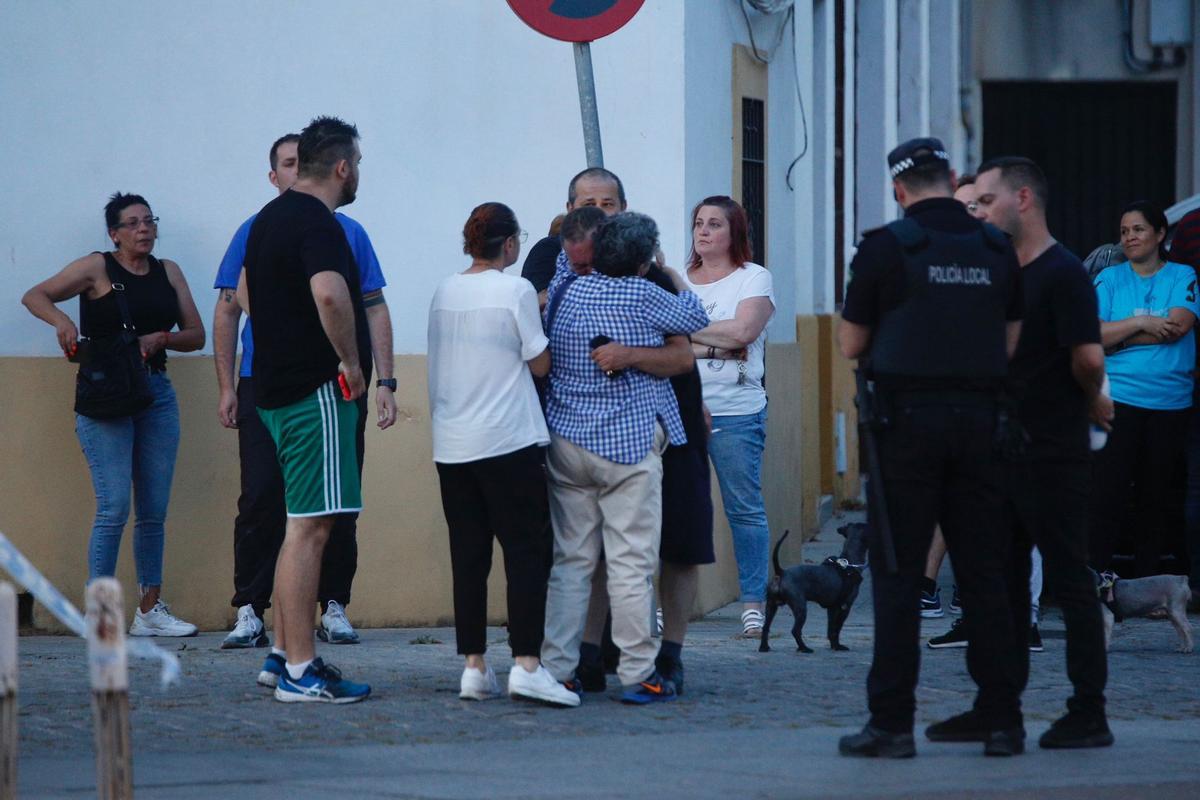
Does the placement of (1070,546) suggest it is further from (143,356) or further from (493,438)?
(143,356)

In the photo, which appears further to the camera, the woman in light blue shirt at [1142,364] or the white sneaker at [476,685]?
the woman in light blue shirt at [1142,364]

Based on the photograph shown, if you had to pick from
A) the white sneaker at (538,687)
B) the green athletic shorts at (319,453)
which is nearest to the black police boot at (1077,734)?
the white sneaker at (538,687)

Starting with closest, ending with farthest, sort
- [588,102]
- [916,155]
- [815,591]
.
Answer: [916,155]
[588,102]
[815,591]

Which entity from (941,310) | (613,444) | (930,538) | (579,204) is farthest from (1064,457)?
(579,204)

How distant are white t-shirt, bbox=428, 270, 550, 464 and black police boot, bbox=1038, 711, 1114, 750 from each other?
1.99 metres

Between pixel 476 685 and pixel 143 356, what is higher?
pixel 143 356

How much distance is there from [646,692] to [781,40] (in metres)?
5.68

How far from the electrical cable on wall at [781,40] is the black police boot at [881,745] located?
5.69m

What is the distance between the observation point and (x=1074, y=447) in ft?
20.3

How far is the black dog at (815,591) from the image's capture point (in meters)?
8.24

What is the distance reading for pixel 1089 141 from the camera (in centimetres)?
2762

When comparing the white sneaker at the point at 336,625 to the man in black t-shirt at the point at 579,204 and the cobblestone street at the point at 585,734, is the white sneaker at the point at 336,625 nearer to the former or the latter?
the cobblestone street at the point at 585,734

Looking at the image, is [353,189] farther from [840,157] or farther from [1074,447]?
[840,157]

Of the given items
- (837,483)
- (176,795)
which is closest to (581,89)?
(176,795)
